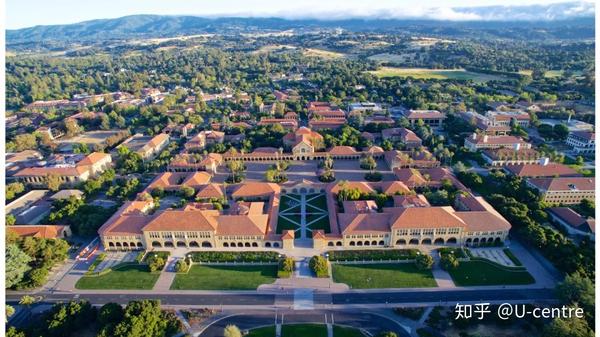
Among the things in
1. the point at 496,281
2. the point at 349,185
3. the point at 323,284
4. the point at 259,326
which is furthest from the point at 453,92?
the point at 259,326

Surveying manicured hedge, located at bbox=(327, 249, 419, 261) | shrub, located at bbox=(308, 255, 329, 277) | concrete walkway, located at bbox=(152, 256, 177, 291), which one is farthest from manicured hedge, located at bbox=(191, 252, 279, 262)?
manicured hedge, located at bbox=(327, 249, 419, 261)

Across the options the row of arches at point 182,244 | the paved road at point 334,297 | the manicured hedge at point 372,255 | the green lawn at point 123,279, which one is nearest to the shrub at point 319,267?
the manicured hedge at point 372,255

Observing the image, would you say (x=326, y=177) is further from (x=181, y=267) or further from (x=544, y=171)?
(x=544, y=171)

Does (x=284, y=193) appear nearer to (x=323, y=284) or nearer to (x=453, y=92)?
(x=323, y=284)

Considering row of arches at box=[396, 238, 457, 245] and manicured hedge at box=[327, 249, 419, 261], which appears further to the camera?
row of arches at box=[396, 238, 457, 245]

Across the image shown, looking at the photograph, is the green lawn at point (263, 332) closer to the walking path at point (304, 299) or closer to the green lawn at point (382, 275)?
the walking path at point (304, 299)

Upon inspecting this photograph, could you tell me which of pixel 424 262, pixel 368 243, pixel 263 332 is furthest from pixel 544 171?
pixel 263 332

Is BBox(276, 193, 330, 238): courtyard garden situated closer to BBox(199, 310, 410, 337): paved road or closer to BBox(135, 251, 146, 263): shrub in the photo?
BBox(199, 310, 410, 337): paved road
